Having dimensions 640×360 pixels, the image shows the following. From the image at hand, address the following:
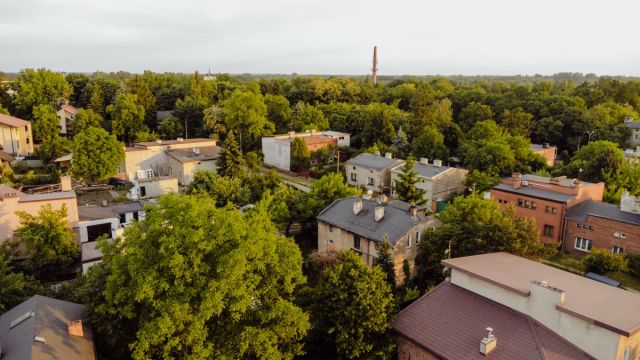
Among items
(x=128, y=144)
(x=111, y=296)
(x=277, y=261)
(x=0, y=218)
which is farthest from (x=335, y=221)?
(x=128, y=144)

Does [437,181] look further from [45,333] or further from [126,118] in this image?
[126,118]

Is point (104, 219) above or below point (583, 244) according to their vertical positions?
above

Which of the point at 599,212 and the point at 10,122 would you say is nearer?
the point at 599,212

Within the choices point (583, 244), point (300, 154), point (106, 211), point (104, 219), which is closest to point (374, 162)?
point (300, 154)

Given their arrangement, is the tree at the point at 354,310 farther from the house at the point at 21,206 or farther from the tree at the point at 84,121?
the tree at the point at 84,121

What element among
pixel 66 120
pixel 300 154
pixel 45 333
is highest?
pixel 66 120

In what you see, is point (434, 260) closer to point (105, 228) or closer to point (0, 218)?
point (105, 228)

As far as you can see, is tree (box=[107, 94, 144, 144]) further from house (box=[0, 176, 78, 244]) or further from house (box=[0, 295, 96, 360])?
house (box=[0, 295, 96, 360])
